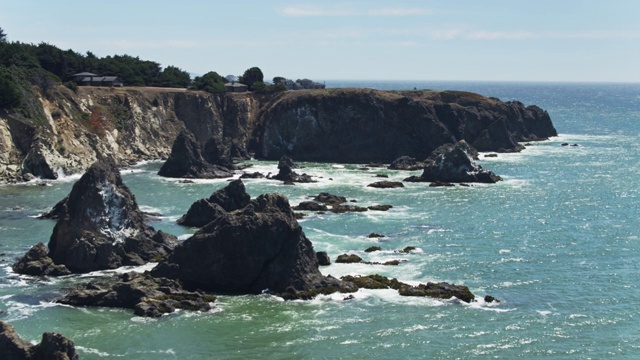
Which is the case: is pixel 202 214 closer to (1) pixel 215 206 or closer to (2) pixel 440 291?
(1) pixel 215 206

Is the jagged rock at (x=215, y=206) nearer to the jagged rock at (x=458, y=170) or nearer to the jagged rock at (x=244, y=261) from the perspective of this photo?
the jagged rock at (x=244, y=261)

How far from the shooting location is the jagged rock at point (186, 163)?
449 feet

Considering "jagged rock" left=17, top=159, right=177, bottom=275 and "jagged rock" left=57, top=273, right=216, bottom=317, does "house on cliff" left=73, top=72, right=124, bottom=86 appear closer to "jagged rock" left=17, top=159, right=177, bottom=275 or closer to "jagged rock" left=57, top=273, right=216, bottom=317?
"jagged rock" left=17, top=159, right=177, bottom=275

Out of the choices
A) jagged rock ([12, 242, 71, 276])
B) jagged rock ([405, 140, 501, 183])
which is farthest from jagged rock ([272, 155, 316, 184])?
jagged rock ([12, 242, 71, 276])

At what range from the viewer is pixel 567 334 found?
196 ft

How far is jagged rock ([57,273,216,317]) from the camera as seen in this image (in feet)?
208

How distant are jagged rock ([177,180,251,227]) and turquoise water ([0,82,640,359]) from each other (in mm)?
2357

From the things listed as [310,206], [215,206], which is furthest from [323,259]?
[310,206]

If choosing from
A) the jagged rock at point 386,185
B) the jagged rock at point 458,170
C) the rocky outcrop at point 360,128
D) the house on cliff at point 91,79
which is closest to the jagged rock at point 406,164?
the rocky outcrop at point 360,128

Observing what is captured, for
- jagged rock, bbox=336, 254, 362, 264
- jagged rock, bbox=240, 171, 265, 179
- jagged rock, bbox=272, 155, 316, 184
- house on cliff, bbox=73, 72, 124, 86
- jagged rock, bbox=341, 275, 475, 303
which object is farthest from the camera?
house on cliff, bbox=73, 72, 124, 86

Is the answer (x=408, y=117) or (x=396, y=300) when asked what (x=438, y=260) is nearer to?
(x=396, y=300)

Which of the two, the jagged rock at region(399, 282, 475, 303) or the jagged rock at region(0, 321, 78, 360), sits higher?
the jagged rock at region(0, 321, 78, 360)

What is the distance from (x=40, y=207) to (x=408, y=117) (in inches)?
3442

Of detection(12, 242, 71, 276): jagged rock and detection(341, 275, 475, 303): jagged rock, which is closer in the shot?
detection(341, 275, 475, 303): jagged rock
